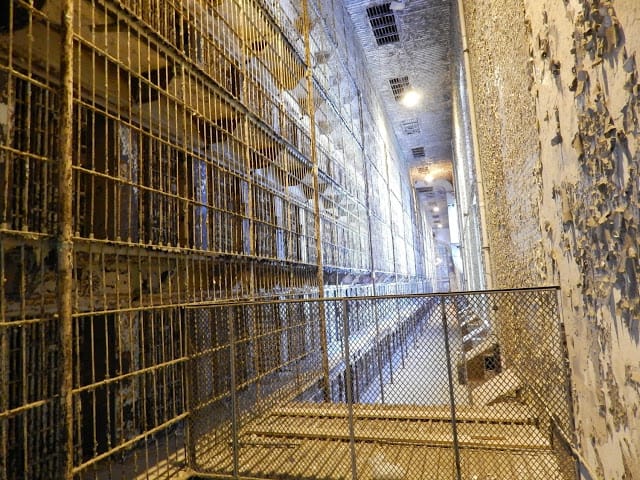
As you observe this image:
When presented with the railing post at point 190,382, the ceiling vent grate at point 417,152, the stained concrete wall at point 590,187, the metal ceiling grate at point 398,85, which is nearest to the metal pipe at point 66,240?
the railing post at point 190,382

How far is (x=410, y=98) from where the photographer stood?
14578mm

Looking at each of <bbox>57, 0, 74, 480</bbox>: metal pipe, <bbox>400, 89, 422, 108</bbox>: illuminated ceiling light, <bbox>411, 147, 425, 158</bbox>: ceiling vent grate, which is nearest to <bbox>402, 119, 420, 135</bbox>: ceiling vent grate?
<bbox>400, 89, 422, 108</bbox>: illuminated ceiling light

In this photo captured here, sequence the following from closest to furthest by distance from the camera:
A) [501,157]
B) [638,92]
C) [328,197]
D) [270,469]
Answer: [638,92] → [270,469] → [501,157] → [328,197]

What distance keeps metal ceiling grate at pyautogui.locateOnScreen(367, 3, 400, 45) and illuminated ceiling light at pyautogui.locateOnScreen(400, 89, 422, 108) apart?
3197 millimetres

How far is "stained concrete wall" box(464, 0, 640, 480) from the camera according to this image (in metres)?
1.37

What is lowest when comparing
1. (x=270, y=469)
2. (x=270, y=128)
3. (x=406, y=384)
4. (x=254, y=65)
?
(x=270, y=469)

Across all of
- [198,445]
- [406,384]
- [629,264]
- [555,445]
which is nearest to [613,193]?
[629,264]

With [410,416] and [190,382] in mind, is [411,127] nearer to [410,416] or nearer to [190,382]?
[410,416]

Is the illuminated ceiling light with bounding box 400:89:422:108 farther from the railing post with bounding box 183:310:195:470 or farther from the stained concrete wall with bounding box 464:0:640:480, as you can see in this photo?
the railing post with bounding box 183:310:195:470

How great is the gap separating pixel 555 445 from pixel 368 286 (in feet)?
25.4

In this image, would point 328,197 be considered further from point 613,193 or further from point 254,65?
point 613,193

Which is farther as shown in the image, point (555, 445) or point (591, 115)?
point (555, 445)

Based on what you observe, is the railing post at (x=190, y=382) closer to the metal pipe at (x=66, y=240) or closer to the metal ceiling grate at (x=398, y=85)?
the metal pipe at (x=66, y=240)

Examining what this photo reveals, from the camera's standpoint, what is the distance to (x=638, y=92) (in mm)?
1238
